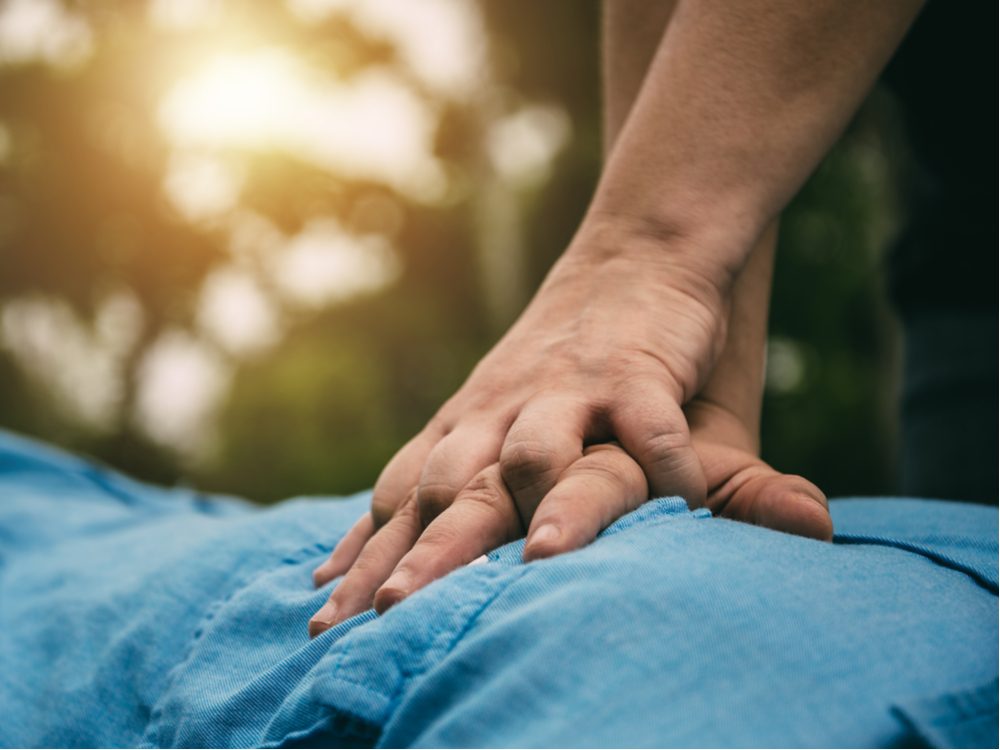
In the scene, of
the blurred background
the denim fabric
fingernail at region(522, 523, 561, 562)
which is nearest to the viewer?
the denim fabric

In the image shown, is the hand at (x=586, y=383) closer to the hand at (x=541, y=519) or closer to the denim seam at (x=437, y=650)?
the hand at (x=541, y=519)

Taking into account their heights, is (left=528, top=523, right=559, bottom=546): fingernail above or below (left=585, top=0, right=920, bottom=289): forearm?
below

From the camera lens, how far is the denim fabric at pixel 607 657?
573 millimetres

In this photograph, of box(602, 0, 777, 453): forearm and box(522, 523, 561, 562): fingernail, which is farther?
box(602, 0, 777, 453): forearm

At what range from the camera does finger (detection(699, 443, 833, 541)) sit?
0.86 metres

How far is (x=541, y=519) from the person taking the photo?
0.75 m

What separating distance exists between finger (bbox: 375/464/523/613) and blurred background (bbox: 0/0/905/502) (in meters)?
8.51

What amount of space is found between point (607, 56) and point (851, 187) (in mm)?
7899

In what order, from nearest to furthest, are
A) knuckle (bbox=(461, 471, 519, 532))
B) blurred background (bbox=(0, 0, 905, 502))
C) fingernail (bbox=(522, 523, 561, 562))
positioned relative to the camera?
fingernail (bbox=(522, 523, 561, 562)), knuckle (bbox=(461, 471, 519, 532)), blurred background (bbox=(0, 0, 905, 502))


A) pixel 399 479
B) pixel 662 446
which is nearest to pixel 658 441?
pixel 662 446

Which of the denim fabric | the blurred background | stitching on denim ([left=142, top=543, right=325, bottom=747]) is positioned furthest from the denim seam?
the blurred background

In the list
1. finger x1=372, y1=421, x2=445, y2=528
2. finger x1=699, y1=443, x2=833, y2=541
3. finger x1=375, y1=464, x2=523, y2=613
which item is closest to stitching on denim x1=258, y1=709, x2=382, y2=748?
finger x1=375, y1=464, x2=523, y2=613

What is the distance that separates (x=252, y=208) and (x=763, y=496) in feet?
43.4

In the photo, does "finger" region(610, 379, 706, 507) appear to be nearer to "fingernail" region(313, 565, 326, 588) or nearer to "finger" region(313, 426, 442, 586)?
"finger" region(313, 426, 442, 586)
